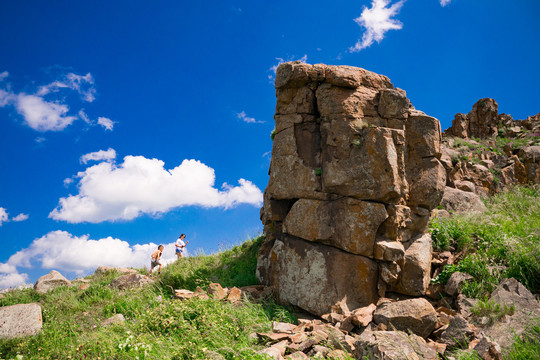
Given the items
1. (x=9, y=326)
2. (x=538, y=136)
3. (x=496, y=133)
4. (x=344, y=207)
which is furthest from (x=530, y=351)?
(x=496, y=133)

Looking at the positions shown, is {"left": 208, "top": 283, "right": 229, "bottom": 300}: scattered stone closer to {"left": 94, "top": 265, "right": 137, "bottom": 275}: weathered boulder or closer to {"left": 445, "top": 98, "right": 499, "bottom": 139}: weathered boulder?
{"left": 94, "top": 265, "right": 137, "bottom": 275}: weathered boulder

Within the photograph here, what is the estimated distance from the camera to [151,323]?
7.20 m

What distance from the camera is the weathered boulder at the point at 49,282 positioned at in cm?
1349

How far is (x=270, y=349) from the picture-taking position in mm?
5777

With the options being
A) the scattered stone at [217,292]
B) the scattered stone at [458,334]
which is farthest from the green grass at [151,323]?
the scattered stone at [458,334]

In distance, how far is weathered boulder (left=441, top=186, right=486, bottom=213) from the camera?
44.8ft

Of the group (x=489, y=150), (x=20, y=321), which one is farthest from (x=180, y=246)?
(x=489, y=150)

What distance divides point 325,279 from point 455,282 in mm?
3293

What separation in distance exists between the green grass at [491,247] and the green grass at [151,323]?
4.83 meters

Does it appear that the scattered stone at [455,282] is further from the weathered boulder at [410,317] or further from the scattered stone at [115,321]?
the scattered stone at [115,321]

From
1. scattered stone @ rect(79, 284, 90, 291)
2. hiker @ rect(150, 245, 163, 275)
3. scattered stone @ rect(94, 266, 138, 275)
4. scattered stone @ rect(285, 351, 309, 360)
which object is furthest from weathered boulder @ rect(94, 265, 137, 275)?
scattered stone @ rect(285, 351, 309, 360)

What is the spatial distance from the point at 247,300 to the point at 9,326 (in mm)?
6317

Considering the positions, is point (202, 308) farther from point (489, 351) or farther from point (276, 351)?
point (489, 351)

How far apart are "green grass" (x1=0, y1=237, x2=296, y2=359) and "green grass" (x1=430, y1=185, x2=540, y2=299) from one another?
4.83 m
